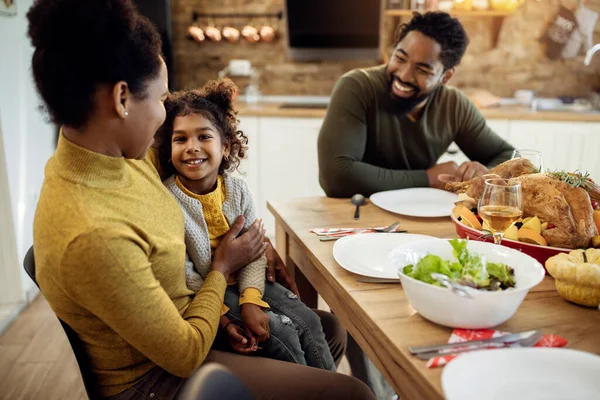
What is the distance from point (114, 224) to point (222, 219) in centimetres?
53

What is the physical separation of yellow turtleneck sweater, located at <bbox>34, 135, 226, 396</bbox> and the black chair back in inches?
0.4

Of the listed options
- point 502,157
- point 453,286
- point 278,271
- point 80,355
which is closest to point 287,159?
point 502,157

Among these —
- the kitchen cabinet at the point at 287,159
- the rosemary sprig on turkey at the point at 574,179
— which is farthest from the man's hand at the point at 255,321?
the kitchen cabinet at the point at 287,159

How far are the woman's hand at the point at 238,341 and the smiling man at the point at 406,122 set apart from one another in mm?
743

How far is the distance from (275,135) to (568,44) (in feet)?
7.43

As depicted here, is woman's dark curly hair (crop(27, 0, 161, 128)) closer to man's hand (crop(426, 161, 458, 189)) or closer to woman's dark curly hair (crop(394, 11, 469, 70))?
man's hand (crop(426, 161, 458, 189))

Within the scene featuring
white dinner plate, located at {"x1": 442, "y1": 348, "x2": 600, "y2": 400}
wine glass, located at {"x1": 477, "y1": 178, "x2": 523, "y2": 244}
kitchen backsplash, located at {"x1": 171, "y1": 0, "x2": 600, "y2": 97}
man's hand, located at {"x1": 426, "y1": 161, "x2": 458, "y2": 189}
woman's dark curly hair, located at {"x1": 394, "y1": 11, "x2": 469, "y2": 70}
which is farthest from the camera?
kitchen backsplash, located at {"x1": 171, "y1": 0, "x2": 600, "y2": 97}

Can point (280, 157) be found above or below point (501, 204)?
below

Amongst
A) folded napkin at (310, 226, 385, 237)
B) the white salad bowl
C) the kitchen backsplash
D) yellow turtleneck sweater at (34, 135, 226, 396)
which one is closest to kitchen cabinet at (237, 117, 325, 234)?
the kitchen backsplash

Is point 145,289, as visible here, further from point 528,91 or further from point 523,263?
point 528,91

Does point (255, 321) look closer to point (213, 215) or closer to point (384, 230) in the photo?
point (213, 215)

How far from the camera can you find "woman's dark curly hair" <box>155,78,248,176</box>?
1423mm

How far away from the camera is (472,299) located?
85 centimetres

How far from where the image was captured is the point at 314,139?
3.58 meters
